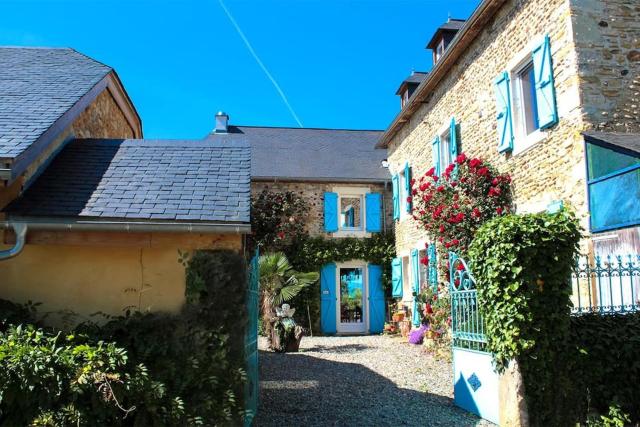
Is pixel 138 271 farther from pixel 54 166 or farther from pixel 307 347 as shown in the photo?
pixel 307 347

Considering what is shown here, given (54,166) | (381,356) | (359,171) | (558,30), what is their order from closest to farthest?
(54,166)
(558,30)
(381,356)
(359,171)

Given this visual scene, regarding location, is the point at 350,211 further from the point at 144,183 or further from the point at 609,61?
the point at 144,183

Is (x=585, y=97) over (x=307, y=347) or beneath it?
over

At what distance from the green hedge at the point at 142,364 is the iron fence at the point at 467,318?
2476 mm

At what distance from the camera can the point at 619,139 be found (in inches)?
227

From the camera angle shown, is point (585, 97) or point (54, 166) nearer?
point (54, 166)

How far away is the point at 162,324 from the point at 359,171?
485 inches

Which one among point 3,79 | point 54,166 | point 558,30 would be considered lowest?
point 54,166

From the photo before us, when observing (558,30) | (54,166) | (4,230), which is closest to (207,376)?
(4,230)

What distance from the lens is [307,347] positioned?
11.9m

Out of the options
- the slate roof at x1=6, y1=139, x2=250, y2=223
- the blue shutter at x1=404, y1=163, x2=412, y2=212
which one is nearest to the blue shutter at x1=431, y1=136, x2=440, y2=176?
the blue shutter at x1=404, y1=163, x2=412, y2=212

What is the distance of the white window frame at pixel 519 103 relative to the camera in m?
7.57

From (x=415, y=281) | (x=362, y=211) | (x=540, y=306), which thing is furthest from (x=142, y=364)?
(x=362, y=211)

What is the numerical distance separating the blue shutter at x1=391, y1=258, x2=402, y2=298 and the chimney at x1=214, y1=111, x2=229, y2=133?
7.92m
